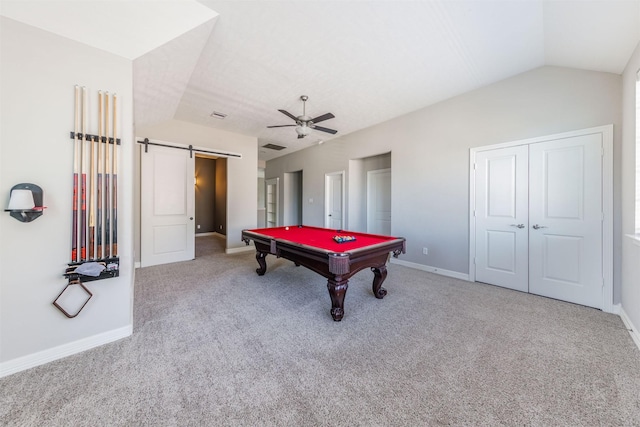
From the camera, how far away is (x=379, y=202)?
18.3 feet

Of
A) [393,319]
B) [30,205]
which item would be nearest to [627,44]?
[393,319]

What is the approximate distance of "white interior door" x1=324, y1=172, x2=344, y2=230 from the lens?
6.00 meters

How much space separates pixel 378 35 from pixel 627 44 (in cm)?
222

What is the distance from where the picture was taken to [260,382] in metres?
1.53

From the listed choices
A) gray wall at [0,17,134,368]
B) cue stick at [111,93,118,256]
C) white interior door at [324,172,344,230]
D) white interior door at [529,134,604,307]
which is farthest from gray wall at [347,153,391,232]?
gray wall at [0,17,134,368]

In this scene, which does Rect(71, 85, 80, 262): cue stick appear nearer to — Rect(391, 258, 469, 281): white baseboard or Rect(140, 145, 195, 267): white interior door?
Rect(140, 145, 195, 267): white interior door

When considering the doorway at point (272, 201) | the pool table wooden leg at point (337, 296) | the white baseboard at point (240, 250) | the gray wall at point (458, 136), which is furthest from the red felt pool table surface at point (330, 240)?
the doorway at point (272, 201)

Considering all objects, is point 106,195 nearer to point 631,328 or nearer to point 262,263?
point 262,263

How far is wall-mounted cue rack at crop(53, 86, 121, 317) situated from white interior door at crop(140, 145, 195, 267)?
9.03ft

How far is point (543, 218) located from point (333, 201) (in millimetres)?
4108

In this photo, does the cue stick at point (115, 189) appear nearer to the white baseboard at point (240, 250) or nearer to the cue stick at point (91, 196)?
the cue stick at point (91, 196)

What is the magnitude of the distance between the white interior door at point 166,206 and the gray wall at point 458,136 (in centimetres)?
362

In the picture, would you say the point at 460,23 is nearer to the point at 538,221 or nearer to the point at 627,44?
the point at 627,44

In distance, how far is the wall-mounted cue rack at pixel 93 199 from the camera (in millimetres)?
1829
